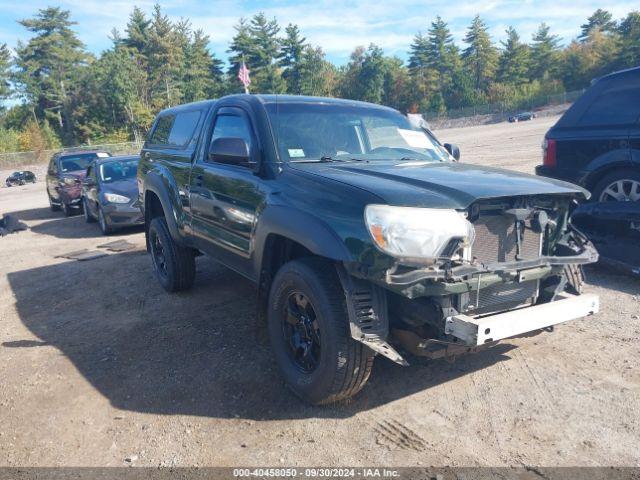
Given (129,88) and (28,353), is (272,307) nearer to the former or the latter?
(28,353)

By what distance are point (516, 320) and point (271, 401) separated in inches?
65.1

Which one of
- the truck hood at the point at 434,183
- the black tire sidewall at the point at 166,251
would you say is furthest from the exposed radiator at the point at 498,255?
the black tire sidewall at the point at 166,251

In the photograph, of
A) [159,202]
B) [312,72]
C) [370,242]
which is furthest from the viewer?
[312,72]

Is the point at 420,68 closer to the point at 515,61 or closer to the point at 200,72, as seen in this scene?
the point at 515,61

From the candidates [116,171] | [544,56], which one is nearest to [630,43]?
[544,56]

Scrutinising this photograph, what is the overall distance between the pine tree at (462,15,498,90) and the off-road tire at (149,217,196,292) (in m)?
89.3

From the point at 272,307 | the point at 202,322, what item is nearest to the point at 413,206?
the point at 272,307

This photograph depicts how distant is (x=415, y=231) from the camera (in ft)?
9.23

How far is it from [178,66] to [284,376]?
71620mm

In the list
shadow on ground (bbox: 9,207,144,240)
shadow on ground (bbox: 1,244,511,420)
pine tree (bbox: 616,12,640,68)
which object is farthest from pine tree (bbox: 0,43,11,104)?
pine tree (bbox: 616,12,640,68)

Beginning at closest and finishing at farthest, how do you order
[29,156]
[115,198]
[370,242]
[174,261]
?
[370,242] → [174,261] → [115,198] → [29,156]

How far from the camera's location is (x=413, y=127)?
4.80 m

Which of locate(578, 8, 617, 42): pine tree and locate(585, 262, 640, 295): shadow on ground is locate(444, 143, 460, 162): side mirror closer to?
locate(585, 262, 640, 295): shadow on ground

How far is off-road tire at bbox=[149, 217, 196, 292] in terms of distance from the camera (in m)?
5.59
